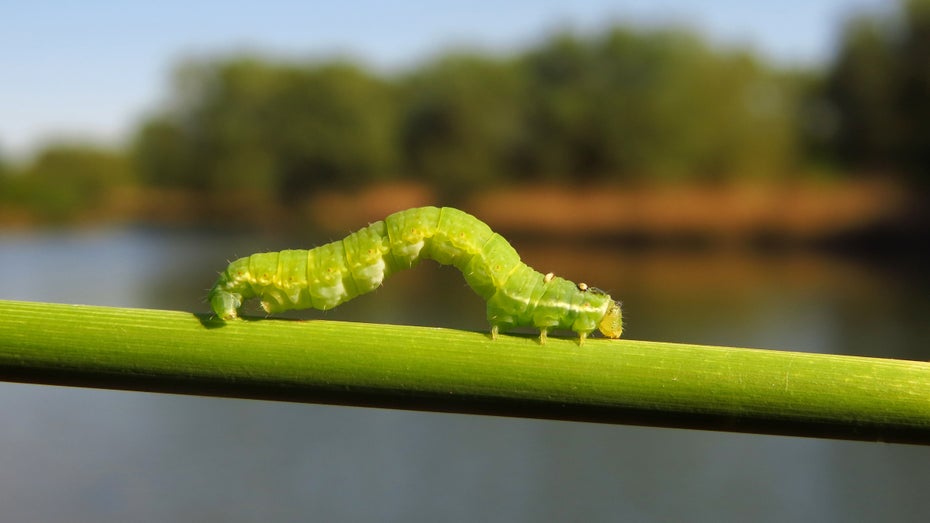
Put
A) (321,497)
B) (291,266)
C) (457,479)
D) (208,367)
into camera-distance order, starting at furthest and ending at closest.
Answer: (457,479) < (321,497) < (291,266) < (208,367)

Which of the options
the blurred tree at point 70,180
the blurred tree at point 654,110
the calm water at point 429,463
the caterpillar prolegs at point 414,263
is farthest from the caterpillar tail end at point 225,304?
the blurred tree at point 70,180

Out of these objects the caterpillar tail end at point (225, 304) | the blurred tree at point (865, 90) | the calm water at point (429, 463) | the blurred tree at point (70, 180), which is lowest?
the caterpillar tail end at point (225, 304)

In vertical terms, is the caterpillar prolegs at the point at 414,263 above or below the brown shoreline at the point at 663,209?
below

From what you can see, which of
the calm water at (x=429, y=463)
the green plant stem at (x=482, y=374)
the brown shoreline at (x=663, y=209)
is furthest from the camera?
the brown shoreline at (x=663, y=209)

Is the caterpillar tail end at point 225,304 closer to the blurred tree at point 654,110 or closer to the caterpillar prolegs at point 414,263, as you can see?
the caterpillar prolegs at point 414,263

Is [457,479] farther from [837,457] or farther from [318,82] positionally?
[318,82]

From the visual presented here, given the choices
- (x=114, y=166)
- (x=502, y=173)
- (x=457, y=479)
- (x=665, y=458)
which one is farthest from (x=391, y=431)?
(x=114, y=166)
